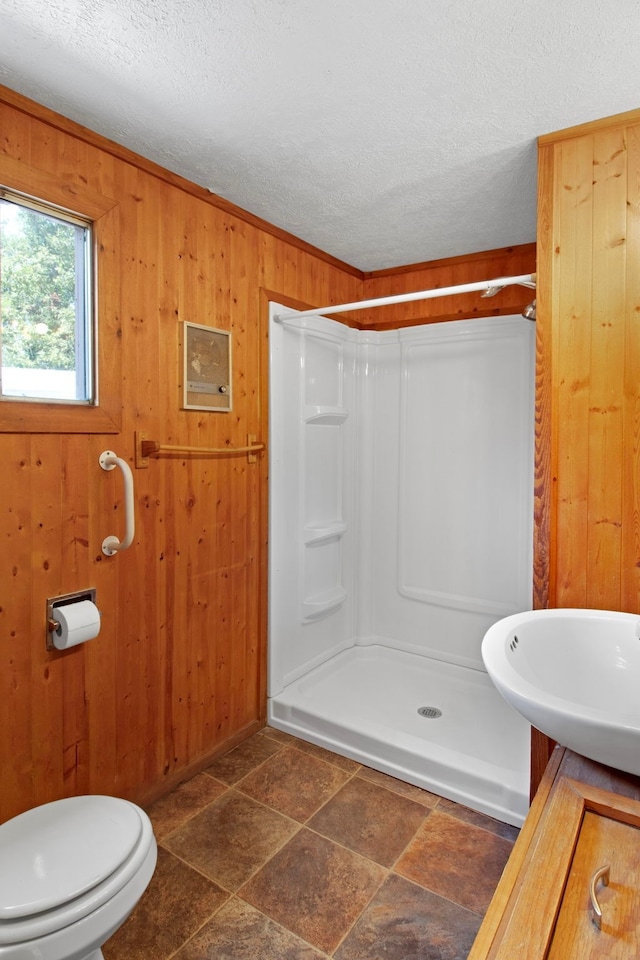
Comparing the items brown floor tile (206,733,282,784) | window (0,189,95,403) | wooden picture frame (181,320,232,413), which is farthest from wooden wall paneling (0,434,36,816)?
brown floor tile (206,733,282,784)

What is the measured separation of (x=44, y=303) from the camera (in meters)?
1.77

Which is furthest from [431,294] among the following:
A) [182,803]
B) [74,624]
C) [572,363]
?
[182,803]

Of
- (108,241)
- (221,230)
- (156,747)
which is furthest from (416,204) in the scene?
(156,747)

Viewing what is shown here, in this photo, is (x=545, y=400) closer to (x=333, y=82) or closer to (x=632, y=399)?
(x=632, y=399)

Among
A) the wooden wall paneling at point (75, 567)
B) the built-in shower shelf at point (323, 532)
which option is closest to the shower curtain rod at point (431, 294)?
the built-in shower shelf at point (323, 532)

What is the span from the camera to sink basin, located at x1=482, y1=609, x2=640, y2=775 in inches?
42.3

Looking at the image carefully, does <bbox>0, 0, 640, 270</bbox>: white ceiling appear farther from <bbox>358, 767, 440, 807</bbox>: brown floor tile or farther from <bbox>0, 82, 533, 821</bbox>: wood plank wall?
<bbox>358, 767, 440, 807</bbox>: brown floor tile

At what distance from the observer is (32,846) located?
4.37ft

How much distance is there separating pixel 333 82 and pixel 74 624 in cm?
179

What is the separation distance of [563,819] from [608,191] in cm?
172

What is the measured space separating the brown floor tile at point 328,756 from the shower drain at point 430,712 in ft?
1.59

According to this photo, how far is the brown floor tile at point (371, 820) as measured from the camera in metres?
1.94

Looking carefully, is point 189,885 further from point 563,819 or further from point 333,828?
point 563,819

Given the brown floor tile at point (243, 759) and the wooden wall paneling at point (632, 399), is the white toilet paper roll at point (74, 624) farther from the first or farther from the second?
the wooden wall paneling at point (632, 399)
